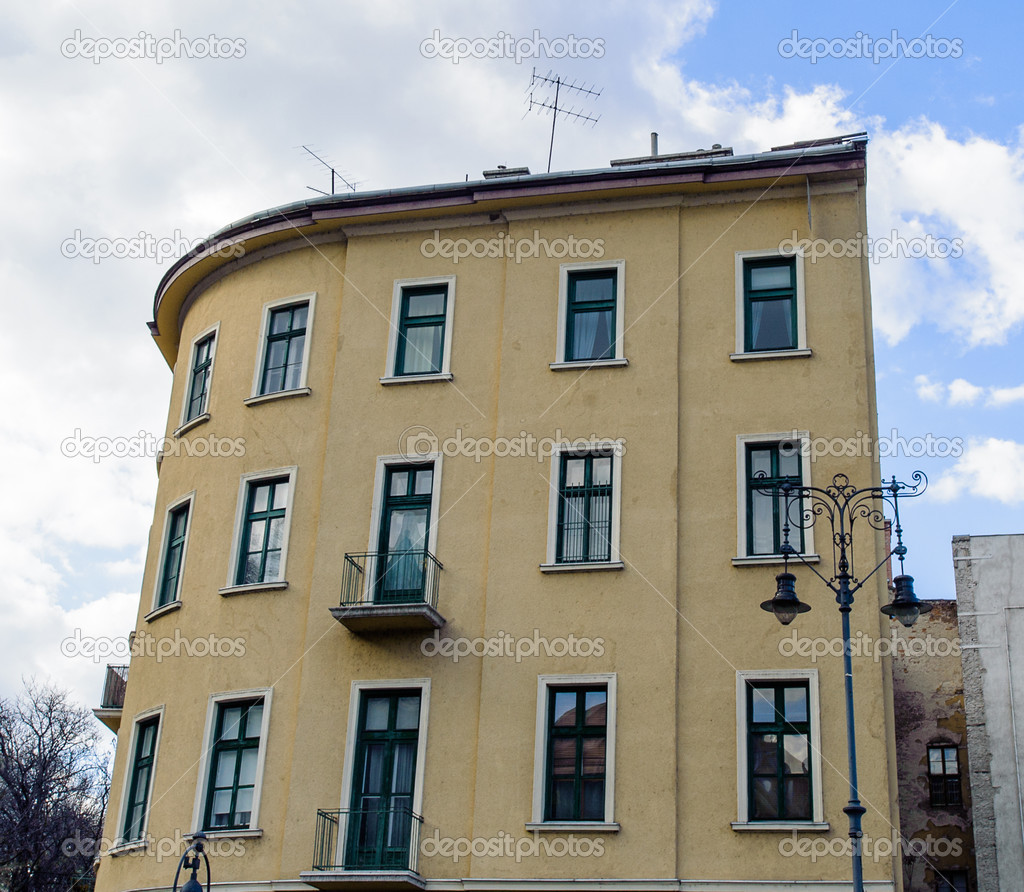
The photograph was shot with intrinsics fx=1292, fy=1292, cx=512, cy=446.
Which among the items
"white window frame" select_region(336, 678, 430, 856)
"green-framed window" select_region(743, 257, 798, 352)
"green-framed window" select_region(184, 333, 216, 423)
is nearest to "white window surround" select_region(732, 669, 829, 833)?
"white window frame" select_region(336, 678, 430, 856)

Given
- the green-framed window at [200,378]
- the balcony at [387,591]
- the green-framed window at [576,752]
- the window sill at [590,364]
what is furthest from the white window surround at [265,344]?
the green-framed window at [576,752]

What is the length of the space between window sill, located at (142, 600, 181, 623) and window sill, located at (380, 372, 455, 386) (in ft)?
18.8

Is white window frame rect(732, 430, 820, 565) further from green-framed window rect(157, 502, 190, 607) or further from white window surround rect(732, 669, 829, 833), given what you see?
green-framed window rect(157, 502, 190, 607)

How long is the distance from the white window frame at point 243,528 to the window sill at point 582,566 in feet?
16.1

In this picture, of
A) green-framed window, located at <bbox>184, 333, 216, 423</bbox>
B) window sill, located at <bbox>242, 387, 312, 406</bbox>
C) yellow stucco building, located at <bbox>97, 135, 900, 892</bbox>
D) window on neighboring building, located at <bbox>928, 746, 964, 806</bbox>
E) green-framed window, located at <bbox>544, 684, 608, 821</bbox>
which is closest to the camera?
yellow stucco building, located at <bbox>97, 135, 900, 892</bbox>

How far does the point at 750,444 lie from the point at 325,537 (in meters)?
7.74

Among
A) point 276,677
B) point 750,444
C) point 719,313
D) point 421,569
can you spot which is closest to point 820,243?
point 719,313

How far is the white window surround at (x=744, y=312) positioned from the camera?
74.3ft

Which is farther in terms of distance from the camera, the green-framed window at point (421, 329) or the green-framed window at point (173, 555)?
the green-framed window at point (173, 555)

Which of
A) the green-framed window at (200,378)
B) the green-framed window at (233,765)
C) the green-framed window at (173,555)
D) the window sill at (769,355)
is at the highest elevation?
the green-framed window at (200,378)

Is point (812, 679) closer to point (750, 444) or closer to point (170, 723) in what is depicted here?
point (750, 444)

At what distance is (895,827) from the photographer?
19438 millimetres

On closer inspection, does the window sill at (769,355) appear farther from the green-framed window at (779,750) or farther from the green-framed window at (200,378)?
the green-framed window at (200,378)

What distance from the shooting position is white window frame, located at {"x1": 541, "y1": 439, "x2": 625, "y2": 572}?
21.8 meters
